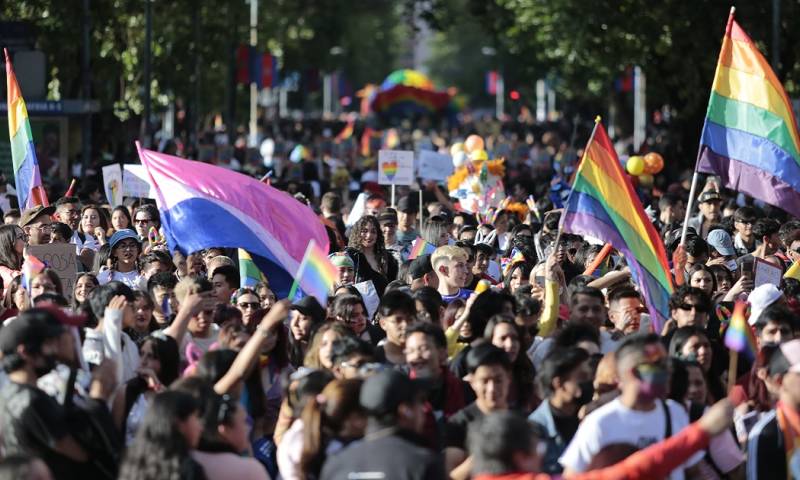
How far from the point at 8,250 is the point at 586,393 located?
5.44 meters

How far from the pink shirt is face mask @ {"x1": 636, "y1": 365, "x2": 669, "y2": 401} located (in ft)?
4.85

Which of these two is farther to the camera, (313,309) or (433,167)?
(433,167)

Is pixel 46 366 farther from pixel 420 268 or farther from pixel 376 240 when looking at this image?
pixel 376 240

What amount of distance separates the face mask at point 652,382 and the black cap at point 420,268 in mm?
4895

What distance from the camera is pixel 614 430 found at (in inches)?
286

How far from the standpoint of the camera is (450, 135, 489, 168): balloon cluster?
2180 cm

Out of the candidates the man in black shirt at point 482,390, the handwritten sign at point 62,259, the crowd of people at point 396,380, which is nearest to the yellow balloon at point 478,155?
the crowd of people at point 396,380

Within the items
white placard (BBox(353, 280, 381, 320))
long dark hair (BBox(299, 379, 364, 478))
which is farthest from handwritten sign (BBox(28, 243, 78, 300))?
long dark hair (BBox(299, 379, 364, 478))

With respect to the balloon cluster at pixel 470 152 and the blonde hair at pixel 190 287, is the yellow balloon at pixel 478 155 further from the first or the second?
the blonde hair at pixel 190 287

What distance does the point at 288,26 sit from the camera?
60.9 meters

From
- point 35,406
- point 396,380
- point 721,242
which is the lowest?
point 721,242

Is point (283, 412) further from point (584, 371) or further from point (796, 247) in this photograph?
point (796, 247)

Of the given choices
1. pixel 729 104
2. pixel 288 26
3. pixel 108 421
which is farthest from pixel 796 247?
pixel 288 26

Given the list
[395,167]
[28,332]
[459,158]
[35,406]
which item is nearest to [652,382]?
[35,406]
